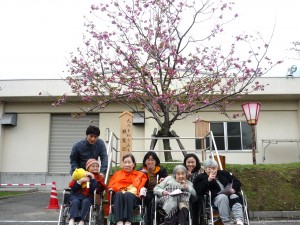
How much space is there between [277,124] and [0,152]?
1171 centimetres

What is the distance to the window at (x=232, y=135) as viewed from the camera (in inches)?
556

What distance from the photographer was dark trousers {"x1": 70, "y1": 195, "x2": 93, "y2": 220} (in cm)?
446

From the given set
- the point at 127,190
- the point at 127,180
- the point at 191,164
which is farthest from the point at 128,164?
the point at 191,164

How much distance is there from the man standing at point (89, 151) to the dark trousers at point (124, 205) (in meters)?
0.66

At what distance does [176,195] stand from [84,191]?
4.27 ft

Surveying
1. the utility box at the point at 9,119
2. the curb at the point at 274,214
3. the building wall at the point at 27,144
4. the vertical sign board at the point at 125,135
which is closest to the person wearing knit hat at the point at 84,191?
the vertical sign board at the point at 125,135

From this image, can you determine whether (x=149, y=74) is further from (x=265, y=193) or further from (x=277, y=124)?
(x=277, y=124)

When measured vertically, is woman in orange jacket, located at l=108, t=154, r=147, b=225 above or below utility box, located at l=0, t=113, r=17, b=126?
below

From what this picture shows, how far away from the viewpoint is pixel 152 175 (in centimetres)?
569

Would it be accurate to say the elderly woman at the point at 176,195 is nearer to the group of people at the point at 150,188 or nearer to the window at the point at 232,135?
the group of people at the point at 150,188

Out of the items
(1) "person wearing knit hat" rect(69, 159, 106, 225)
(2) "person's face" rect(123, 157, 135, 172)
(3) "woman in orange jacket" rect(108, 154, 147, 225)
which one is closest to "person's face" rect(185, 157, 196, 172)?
(3) "woman in orange jacket" rect(108, 154, 147, 225)

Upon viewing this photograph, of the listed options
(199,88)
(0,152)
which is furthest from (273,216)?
(0,152)

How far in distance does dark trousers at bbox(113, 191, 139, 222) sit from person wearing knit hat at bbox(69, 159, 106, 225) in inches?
13.2

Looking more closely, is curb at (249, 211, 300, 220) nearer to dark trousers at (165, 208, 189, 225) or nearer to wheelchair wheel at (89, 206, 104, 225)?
dark trousers at (165, 208, 189, 225)
